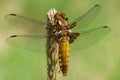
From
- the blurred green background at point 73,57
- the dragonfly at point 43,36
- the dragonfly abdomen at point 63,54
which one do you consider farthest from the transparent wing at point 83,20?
the blurred green background at point 73,57

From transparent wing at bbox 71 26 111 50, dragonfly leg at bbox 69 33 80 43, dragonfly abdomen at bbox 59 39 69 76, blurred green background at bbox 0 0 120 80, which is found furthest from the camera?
blurred green background at bbox 0 0 120 80

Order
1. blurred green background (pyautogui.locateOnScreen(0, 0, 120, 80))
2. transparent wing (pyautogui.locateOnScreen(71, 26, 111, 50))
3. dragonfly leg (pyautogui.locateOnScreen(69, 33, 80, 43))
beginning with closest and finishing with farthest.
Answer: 1. dragonfly leg (pyautogui.locateOnScreen(69, 33, 80, 43))
2. transparent wing (pyautogui.locateOnScreen(71, 26, 111, 50))
3. blurred green background (pyautogui.locateOnScreen(0, 0, 120, 80))

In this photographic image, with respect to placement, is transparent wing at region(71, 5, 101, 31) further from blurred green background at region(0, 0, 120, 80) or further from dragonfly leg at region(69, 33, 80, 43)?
blurred green background at region(0, 0, 120, 80)

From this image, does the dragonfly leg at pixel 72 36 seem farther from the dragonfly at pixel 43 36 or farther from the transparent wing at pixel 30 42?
the transparent wing at pixel 30 42

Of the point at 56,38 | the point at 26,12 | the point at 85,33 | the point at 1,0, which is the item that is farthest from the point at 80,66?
the point at 56,38

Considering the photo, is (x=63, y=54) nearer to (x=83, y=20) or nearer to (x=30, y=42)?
(x=30, y=42)

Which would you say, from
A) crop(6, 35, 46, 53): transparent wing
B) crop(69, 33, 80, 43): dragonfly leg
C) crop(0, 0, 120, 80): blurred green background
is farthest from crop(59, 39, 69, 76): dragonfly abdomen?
crop(0, 0, 120, 80): blurred green background

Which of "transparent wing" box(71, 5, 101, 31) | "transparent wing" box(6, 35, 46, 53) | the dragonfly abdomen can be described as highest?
"transparent wing" box(71, 5, 101, 31)
